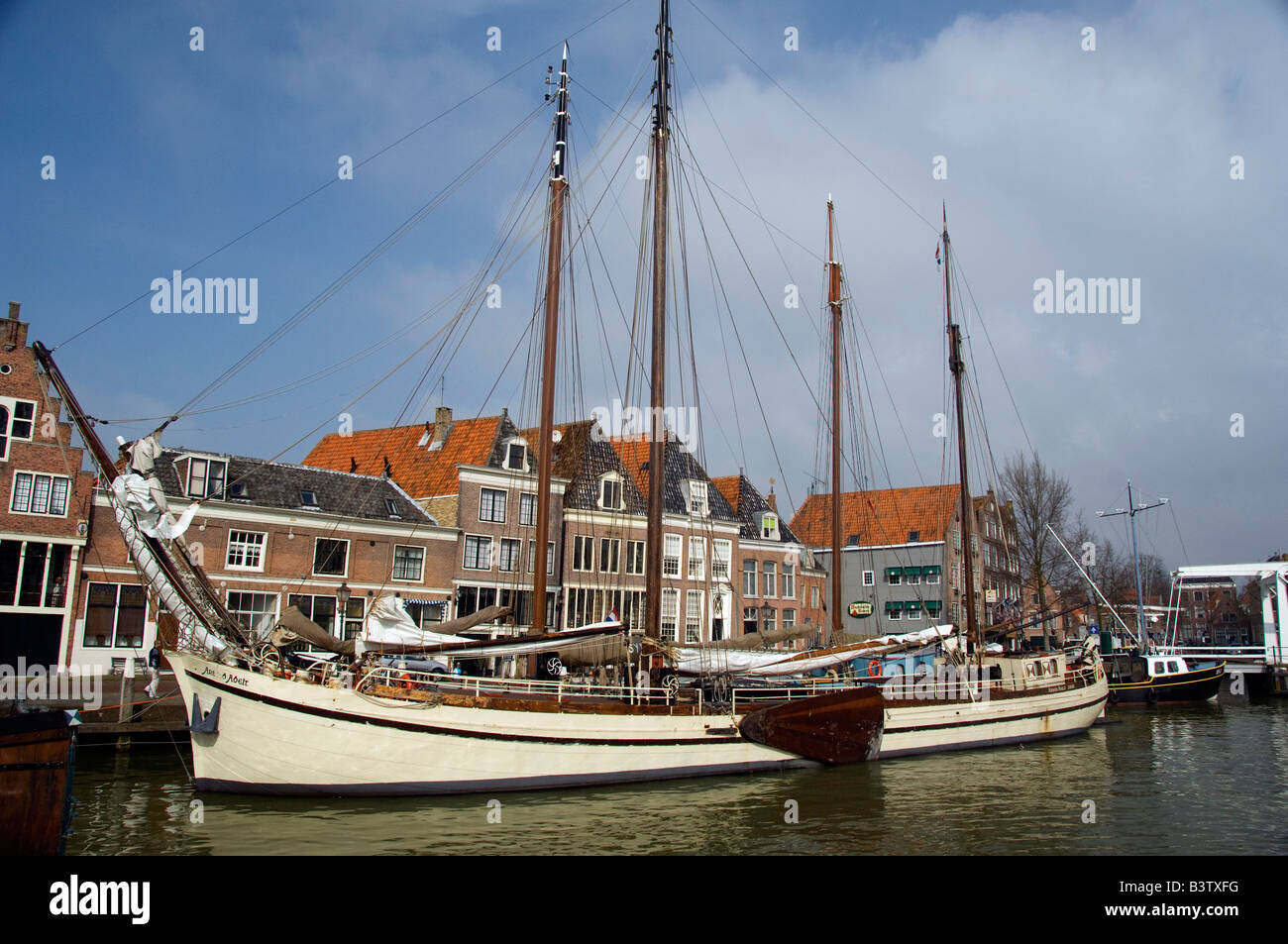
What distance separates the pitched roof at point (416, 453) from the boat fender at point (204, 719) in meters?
22.9

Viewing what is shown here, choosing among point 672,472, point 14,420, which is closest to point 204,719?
point 14,420

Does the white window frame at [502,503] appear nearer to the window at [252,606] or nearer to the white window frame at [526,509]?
the white window frame at [526,509]

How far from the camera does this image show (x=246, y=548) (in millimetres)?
34250

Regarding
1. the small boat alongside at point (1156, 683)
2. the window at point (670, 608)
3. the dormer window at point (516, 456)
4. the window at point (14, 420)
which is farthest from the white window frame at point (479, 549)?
the small boat alongside at point (1156, 683)

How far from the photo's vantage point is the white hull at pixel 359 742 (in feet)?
57.9

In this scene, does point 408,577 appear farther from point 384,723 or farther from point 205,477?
point 384,723

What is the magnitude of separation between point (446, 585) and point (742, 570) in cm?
2072

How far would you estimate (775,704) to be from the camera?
76.4ft

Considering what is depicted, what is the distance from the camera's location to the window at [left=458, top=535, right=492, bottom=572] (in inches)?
1578

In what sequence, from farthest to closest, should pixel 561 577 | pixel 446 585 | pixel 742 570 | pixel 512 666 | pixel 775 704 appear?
pixel 742 570 → pixel 561 577 → pixel 446 585 → pixel 512 666 → pixel 775 704

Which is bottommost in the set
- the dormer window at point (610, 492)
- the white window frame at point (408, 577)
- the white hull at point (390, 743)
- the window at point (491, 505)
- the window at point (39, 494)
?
the white hull at point (390, 743)
